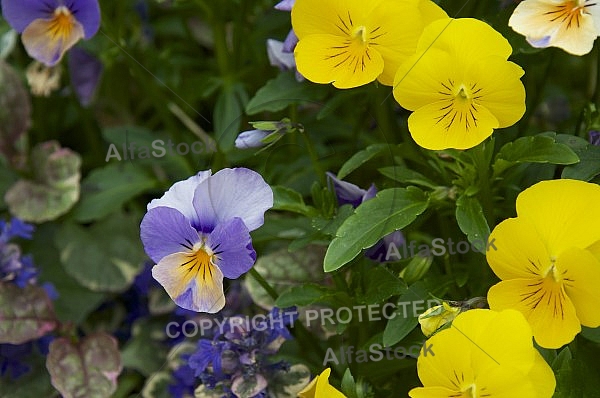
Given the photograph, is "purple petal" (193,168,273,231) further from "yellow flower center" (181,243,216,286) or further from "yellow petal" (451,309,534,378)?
"yellow petal" (451,309,534,378)

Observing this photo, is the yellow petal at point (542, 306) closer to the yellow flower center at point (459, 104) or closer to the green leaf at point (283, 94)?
the yellow flower center at point (459, 104)

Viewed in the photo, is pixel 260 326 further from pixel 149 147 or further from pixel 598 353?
pixel 149 147

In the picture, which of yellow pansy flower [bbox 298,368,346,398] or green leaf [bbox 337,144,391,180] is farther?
green leaf [bbox 337,144,391,180]

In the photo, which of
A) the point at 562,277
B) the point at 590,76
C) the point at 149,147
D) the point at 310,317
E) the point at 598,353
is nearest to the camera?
the point at 562,277

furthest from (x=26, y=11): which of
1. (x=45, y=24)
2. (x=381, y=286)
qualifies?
(x=381, y=286)

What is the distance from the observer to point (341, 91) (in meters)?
1.23

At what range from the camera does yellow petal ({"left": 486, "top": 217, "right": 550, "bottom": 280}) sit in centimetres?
88

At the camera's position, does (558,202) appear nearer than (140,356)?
Yes

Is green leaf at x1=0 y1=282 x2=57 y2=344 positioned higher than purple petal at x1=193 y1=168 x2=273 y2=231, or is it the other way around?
purple petal at x1=193 y1=168 x2=273 y2=231

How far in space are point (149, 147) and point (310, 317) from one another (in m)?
0.51

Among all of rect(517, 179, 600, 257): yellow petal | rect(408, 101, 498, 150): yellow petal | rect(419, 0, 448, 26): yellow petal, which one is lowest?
rect(517, 179, 600, 257): yellow petal

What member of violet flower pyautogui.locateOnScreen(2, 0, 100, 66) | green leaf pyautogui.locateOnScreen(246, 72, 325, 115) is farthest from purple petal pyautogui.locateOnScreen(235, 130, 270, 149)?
violet flower pyautogui.locateOnScreen(2, 0, 100, 66)

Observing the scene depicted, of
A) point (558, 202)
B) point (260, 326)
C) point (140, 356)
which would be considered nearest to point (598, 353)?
point (558, 202)

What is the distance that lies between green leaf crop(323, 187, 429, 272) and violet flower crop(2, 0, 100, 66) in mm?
529
